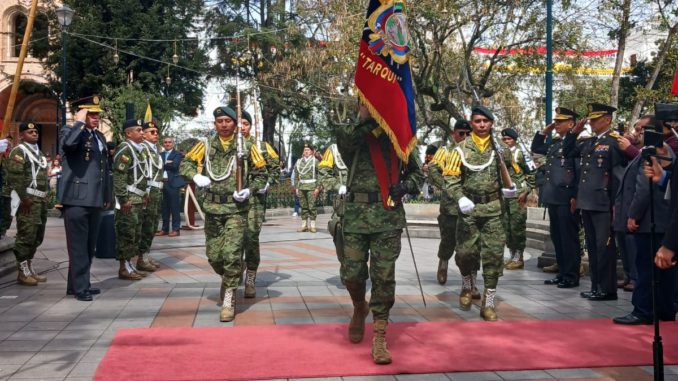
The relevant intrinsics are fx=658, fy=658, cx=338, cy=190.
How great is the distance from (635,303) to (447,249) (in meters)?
2.74

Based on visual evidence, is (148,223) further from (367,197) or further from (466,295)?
(367,197)

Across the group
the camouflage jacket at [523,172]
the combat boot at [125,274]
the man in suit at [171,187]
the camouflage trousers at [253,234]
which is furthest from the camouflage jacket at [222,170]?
the man in suit at [171,187]

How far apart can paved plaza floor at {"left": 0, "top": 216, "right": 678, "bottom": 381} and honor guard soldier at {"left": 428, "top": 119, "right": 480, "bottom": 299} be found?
32cm

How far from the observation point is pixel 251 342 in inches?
229

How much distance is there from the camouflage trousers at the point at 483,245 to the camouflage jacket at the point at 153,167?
4811 millimetres

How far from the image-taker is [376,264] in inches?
219

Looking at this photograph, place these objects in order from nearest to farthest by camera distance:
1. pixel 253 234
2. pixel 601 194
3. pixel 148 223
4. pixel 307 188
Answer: pixel 253 234 < pixel 601 194 < pixel 148 223 < pixel 307 188

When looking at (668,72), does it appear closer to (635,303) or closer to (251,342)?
(635,303)

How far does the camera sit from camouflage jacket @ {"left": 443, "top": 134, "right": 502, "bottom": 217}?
23.2ft

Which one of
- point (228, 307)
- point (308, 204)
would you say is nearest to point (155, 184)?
point (228, 307)

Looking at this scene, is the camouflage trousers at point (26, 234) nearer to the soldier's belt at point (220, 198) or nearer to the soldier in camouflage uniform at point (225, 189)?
the soldier in camouflage uniform at point (225, 189)

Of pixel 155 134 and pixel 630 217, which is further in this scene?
pixel 155 134

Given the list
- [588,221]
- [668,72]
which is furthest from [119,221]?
[668,72]

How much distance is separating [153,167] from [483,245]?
5.27 m
